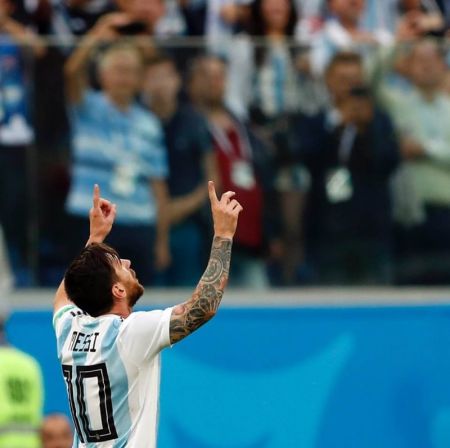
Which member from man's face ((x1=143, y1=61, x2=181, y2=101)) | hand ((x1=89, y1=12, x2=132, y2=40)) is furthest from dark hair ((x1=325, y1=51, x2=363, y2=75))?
hand ((x1=89, y1=12, x2=132, y2=40))

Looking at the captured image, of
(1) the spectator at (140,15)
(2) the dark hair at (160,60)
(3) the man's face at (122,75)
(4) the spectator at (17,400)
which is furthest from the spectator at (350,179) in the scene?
(4) the spectator at (17,400)

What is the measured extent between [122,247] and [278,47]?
1669mm

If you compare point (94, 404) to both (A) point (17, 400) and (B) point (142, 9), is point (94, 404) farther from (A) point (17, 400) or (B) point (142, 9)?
(B) point (142, 9)

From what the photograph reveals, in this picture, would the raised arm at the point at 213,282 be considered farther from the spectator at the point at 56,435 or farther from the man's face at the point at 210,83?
the man's face at the point at 210,83

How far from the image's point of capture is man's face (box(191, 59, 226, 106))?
8680 millimetres

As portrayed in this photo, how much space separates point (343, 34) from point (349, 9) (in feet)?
0.91

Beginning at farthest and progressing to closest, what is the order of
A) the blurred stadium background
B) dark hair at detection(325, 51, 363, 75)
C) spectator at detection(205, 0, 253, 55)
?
spectator at detection(205, 0, 253, 55) → dark hair at detection(325, 51, 363, 75) → the blurred stadium background

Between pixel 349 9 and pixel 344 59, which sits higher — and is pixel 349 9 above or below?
above

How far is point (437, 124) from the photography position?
348 inches

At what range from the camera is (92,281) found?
5738 millimetres

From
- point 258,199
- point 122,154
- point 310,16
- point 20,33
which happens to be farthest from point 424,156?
point 20,33

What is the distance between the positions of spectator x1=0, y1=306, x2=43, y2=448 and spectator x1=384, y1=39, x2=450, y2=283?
4.87m

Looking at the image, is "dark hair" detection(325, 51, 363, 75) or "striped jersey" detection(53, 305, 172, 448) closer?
"striped jersey" detection(53, 305, 172, 448)

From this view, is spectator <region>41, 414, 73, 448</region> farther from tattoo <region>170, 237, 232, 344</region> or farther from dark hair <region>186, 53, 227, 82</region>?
dark hair <region>186, 53, 227, 82</region>
